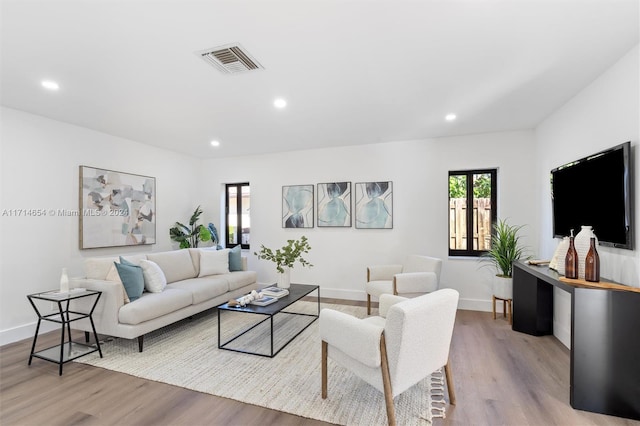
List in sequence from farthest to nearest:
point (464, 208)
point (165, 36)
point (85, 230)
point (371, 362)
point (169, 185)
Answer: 1. point (169, 185)
2. point (464, 208)
3. point (85, 230)
4. point (165, 36)
5. point (371, 362)

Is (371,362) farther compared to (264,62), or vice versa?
(264,62)

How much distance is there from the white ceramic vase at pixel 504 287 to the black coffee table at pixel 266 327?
7.79 feet

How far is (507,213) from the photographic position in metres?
4.34

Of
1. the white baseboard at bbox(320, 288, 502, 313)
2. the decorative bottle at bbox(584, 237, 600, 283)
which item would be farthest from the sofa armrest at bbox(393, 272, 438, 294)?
the decorative bottle at bbox(584, 237, 600, 283)

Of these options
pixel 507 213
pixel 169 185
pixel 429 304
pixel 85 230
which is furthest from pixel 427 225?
pixel 85 230

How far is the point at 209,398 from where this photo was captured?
2.32 metres

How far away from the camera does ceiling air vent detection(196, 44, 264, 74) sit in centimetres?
Result: 226

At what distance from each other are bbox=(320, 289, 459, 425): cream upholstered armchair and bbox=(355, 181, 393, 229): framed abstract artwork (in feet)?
9.51

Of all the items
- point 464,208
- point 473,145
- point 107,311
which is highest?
point 473,145

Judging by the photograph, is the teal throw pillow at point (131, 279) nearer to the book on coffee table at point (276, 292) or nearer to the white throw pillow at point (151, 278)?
the white throw pillow at point (151, 278)

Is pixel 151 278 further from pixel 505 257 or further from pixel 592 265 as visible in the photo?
pixel 505 257

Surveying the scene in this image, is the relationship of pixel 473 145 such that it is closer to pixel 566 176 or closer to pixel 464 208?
pixel 464 208

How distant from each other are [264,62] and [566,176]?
3064 millimetres

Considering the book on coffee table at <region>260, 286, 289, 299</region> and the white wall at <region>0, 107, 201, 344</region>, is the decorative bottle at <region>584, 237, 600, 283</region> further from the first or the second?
the white wall at <region>0, 107, 201, 344</region>
